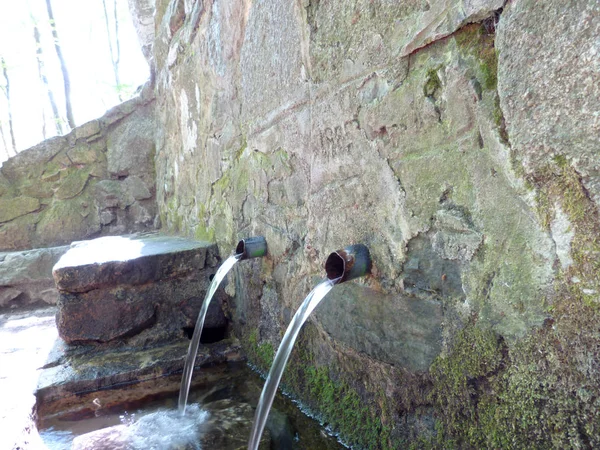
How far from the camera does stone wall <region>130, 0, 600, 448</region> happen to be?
69cm

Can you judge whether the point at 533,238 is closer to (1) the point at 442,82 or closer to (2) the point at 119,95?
(1) the point at 442,82

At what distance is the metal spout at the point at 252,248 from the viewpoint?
180 cm

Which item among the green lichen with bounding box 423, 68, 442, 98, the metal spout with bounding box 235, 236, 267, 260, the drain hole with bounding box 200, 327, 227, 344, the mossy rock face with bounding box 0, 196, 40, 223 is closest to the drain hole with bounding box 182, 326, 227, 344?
the drain hole with bounding box 200, 327, 227, 344

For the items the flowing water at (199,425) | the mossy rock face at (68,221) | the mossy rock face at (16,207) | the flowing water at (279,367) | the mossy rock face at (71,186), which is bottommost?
the flowing water at (199,425)

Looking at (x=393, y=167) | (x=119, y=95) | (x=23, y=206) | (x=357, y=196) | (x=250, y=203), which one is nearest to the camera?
(x=393, y=167)

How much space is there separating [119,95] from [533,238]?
13.8 metres

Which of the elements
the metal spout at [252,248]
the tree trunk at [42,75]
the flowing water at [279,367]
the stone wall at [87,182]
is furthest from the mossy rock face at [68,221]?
the tree trunk at [42,75]

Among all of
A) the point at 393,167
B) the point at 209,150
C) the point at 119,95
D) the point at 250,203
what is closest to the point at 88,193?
the point at 209,150

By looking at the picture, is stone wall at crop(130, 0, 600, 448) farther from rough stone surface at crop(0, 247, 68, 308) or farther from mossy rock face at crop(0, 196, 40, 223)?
mossy rock face at crop(0, 196, 40, 223)

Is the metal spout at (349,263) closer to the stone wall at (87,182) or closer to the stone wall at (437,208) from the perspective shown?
the stone wall at (437,208)

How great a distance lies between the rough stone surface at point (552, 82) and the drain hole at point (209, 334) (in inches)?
75.4

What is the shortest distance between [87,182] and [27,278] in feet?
3.62

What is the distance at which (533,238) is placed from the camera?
75 cm

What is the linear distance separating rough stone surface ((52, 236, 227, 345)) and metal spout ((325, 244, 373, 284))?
1295 mm
